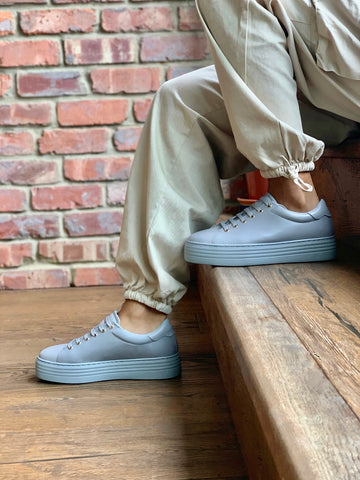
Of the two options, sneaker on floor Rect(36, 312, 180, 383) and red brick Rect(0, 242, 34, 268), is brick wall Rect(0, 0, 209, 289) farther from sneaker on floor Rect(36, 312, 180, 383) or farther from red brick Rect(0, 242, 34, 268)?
sneaker on floor Rect(36, 312, 180, 383)

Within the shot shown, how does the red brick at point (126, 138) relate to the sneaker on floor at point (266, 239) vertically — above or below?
below

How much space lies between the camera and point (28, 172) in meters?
1.74

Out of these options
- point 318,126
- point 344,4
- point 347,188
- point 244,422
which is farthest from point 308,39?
point 244,422

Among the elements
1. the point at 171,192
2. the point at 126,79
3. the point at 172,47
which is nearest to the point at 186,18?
the point at 172,47

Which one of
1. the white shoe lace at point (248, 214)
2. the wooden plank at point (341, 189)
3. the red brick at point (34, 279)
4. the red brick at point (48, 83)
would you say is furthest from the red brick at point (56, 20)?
the white shoe lace at point (248, 214)

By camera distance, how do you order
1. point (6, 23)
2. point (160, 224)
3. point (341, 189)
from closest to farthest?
point (160, 224), point (341, 189), point (6, 23)

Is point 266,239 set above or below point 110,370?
above

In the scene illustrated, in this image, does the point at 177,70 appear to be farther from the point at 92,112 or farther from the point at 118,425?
the point at 118,425

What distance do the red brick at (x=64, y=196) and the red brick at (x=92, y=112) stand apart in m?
0.20

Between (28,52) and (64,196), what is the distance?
1.47 feet

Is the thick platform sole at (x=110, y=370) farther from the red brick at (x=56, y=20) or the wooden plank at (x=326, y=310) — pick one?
the red brick at (x=56, y=20)

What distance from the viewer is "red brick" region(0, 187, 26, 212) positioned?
5.70ft

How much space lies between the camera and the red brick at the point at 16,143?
172 cm

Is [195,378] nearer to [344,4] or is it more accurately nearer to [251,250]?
[251,250]
